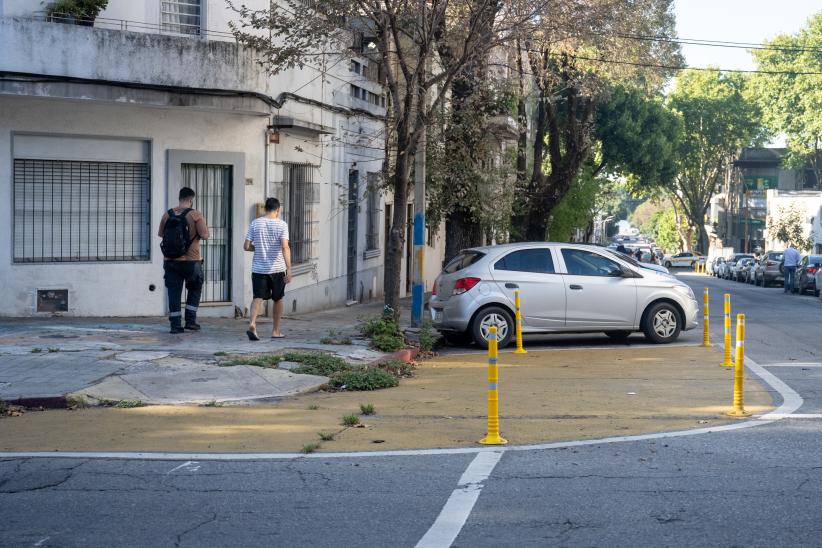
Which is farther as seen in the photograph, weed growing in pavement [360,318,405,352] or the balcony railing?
the balcony railing

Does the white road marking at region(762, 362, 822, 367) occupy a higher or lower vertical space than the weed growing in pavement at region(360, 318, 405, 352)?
lower

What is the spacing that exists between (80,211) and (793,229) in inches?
2534

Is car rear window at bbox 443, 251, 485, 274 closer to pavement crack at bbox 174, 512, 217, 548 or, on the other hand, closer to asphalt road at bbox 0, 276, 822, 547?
asphalt road at bbox 0, 276, 822, 547

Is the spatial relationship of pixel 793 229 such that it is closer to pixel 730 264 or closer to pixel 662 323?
pixel 730 264

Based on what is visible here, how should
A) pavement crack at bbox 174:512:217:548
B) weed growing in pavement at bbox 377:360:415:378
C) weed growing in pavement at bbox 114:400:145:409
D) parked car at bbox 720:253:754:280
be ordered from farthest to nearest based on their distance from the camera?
parked car at bbox 720:253:754:280 → weed growing in pavement at bbox 377:360:415:378 → weed growing in pavement at bbox 114:400:145:409 → pavement crack at bbox 174:512:217:548

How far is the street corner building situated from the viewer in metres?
14.7

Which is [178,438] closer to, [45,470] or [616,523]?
[45,470]

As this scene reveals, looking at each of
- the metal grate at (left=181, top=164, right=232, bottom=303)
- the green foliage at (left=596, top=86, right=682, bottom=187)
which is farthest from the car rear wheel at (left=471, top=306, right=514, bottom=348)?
the green foliage at (left=596, top=86, right=682, bottom=187)

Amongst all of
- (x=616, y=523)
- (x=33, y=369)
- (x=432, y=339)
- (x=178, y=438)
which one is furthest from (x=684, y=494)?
(x=432, y=339)

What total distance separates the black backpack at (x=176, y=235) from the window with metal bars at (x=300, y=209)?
15.9 feet

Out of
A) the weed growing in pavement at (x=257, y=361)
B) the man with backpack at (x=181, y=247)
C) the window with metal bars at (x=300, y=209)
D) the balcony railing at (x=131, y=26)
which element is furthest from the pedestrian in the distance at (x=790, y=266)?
the weed growing in pavement at (x=257, y=361)

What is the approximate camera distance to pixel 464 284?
50.5 feet

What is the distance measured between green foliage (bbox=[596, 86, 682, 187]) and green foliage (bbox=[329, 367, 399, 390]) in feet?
116

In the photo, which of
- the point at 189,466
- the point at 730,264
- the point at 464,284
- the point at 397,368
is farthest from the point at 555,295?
the point at 730,264
